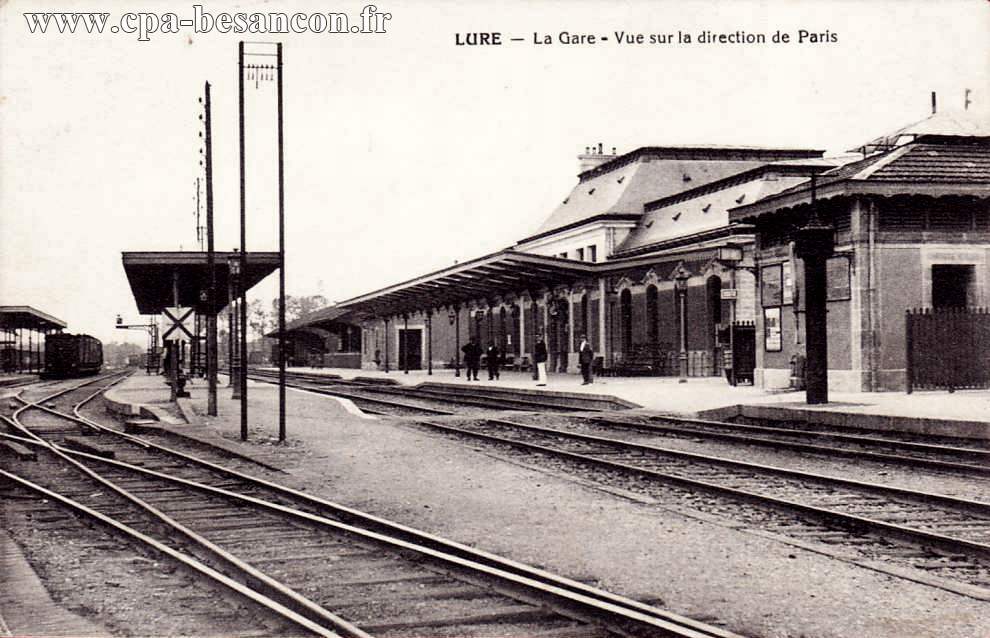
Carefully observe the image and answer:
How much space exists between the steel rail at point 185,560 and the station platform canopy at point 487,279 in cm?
2055

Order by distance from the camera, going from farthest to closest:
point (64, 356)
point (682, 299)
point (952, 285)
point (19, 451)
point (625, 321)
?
point (64, 356) → point (625, 321) → point (682, 299) → point (952, 285) → point (19, 451)

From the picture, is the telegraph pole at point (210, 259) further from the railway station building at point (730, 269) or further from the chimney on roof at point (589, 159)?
the chimney on roof at point (589, 159)

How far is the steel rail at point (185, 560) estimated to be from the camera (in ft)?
15.3

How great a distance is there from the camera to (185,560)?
20.2 feet

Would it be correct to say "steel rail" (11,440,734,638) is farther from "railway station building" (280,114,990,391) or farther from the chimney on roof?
the chimney on roof

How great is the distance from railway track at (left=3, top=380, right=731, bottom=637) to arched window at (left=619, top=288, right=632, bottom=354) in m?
28.3

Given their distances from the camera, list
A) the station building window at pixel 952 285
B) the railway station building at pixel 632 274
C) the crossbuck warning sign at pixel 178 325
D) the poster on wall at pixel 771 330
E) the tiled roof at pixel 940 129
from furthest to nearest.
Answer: the railway station building at pixel 632 274
the poster on wall at pixel 771 330
the crossbuck warning sign at pixel 178 325
the tiled roof at pixel 940 129
the station building window at pixel 952 285

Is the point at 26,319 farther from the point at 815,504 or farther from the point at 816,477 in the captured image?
the point at 815,504

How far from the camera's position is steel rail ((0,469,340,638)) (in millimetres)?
4676

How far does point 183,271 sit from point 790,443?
20.2 m

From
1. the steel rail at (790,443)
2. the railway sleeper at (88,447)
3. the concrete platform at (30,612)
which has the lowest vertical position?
the railway sleeper at (88,447)

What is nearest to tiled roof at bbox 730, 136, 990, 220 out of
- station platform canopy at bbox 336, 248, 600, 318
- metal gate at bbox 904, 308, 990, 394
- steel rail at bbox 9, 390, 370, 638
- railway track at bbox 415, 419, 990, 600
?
metal gate at bbox 904, 308, 990, 394

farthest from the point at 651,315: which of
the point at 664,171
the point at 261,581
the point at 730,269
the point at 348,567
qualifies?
the point at 261,581

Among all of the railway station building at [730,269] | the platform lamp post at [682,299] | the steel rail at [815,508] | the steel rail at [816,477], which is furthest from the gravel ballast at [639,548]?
the platform lamp post at [682,299]
